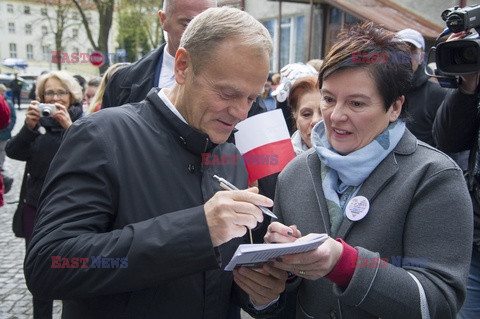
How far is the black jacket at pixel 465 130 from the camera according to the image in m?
2.36

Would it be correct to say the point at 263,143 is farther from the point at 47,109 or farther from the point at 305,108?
the point at 47,109

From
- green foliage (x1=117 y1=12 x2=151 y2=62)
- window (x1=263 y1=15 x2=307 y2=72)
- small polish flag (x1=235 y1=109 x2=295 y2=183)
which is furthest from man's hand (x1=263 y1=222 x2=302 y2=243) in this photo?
green foliage (x1=117 y1=12 x2=151 y2=62)

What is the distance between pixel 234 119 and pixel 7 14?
233 feet

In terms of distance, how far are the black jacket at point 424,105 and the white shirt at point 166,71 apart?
6.56ft

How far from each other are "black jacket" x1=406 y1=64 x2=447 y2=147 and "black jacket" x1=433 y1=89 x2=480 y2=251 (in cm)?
115

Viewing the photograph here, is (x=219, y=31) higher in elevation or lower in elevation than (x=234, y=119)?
higher

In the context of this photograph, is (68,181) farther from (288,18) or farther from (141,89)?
(288,18)

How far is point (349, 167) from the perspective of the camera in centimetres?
176

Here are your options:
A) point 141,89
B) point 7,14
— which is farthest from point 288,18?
point 7,14

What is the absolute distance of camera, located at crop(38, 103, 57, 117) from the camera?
12.3 feet

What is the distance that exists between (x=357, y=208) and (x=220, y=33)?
810mm

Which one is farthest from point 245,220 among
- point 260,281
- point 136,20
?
point 136,20

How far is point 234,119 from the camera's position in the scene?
1600 mm

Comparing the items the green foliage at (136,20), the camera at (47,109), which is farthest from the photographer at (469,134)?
the green foliage at (136,20)
